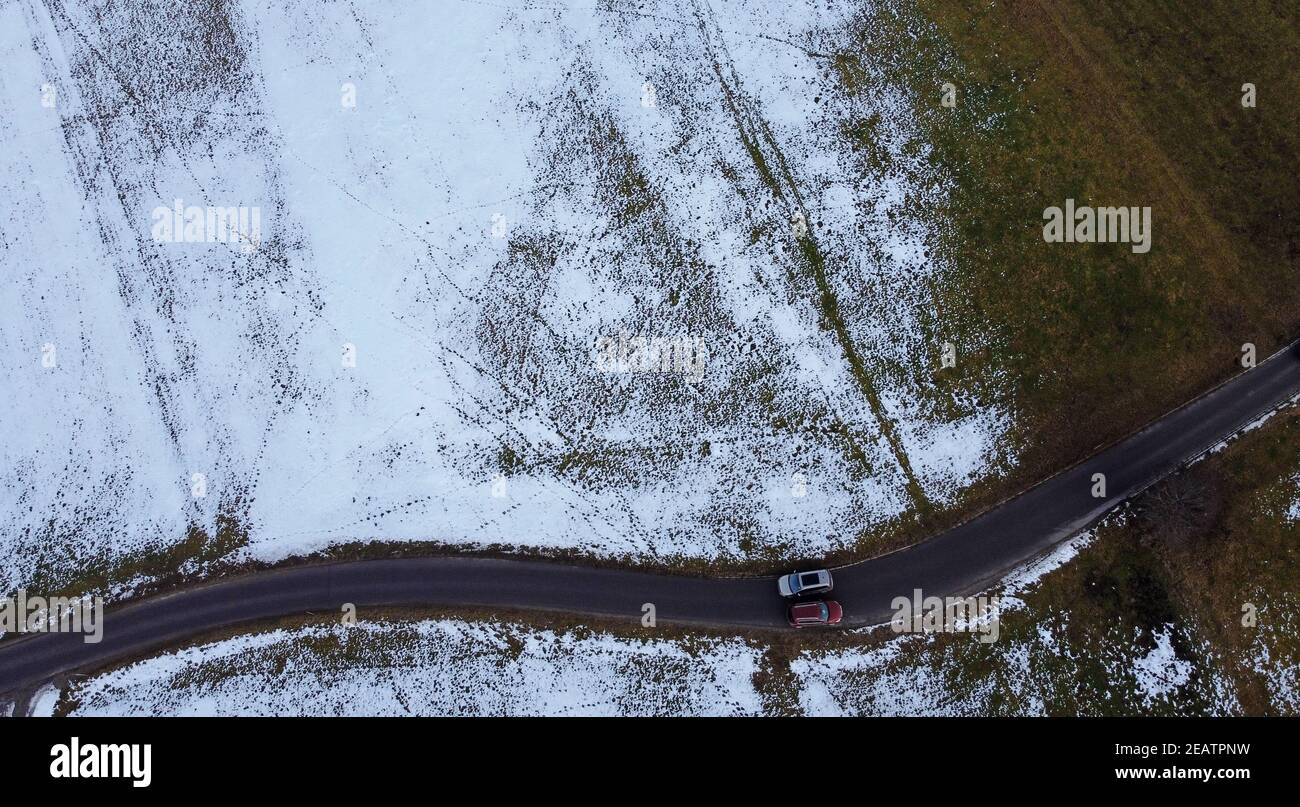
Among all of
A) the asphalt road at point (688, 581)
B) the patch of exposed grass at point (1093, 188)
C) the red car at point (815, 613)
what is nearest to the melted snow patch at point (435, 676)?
the asphalt road at point (688, 581)

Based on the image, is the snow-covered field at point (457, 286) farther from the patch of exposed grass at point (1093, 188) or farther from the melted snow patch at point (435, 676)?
the melted snow patch at point (435, 676)

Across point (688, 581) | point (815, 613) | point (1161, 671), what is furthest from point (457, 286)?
point (1161, 671)

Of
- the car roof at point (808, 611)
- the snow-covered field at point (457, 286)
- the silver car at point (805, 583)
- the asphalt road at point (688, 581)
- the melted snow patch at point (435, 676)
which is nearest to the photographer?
the car roof at point (808, 611)

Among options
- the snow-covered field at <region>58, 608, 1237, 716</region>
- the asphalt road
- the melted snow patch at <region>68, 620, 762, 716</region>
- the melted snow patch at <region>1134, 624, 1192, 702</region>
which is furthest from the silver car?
the melted snow patch at <region>1134, 624, 1192, 702</region>

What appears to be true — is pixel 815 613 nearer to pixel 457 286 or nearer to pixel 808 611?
pixel 808 611
